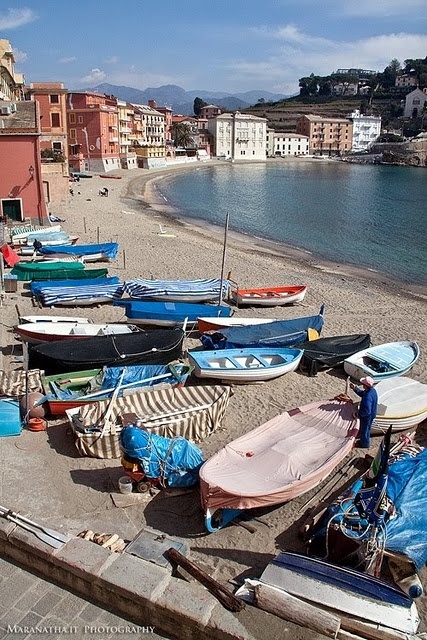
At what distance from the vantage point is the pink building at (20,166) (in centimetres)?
2956

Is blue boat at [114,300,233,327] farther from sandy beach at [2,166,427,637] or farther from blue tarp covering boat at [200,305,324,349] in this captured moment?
blue tarp covering boat at [200,305,324,349]

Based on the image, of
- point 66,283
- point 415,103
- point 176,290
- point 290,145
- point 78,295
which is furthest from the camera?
point 415,103

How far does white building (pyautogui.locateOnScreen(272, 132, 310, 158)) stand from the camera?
488 feet

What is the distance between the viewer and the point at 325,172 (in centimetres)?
11106

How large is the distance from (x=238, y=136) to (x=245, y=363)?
126970 mm

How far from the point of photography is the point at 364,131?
161 metres

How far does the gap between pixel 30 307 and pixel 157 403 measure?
9.46 metres

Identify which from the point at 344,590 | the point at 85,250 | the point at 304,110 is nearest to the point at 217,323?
the point at 344,590

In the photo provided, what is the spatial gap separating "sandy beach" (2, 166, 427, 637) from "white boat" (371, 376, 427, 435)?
41 centimetres

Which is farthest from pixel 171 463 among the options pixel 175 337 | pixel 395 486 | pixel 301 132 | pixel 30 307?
pixel 301 132

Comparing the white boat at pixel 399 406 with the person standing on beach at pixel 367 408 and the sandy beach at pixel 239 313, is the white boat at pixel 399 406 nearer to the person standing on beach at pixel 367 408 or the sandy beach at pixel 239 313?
the sandy beach at pixel 239 313

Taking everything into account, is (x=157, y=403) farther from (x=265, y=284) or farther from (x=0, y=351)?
(x=265, y=284)

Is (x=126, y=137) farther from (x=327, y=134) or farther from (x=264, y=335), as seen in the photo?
(x=264, y=335)

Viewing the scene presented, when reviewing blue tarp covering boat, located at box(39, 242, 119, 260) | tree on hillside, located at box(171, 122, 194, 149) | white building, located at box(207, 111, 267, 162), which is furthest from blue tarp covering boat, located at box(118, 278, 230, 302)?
white building, located at box(207, 111, 267, 162)
